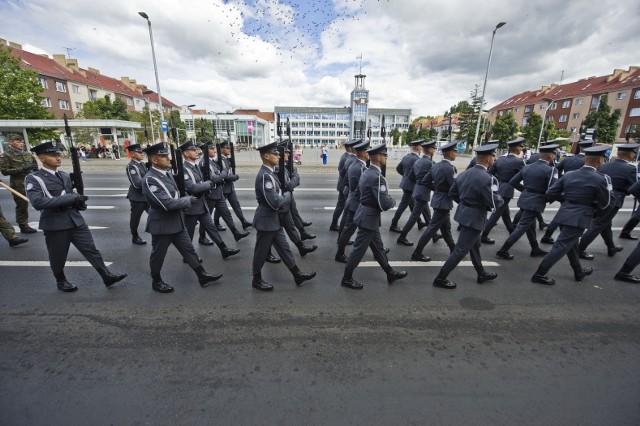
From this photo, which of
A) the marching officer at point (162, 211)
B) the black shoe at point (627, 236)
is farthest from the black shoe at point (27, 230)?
the black shoe at point (627, 236)

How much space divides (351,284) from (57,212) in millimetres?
3993

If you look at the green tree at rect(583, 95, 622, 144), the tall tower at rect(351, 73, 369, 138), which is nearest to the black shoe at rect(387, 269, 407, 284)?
the green tree at rect(583, 95, 622, 144)

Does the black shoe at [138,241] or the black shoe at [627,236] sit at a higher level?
the black shoe at [627,236]

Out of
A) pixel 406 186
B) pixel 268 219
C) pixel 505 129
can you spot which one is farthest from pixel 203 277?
pixel 505 129

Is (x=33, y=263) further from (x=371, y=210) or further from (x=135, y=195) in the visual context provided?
(x=371, y=210)

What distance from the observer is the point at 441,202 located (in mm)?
4863

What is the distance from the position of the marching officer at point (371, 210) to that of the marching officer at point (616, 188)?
158 inches

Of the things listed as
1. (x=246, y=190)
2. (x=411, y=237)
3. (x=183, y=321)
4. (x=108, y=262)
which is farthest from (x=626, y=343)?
(x=246, y=190)

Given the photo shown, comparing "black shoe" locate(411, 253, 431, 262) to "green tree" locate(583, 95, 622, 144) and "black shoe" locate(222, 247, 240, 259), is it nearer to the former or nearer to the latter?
"black shoe" locate(222, 247, 240, 259)

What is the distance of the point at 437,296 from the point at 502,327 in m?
0.81

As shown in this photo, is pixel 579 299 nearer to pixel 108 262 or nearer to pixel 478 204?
pixel 478 204

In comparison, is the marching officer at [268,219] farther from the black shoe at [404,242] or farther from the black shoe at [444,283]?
the black shoe at [404,242]

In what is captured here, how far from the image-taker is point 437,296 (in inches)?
151

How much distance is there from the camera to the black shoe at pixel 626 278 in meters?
4.24
